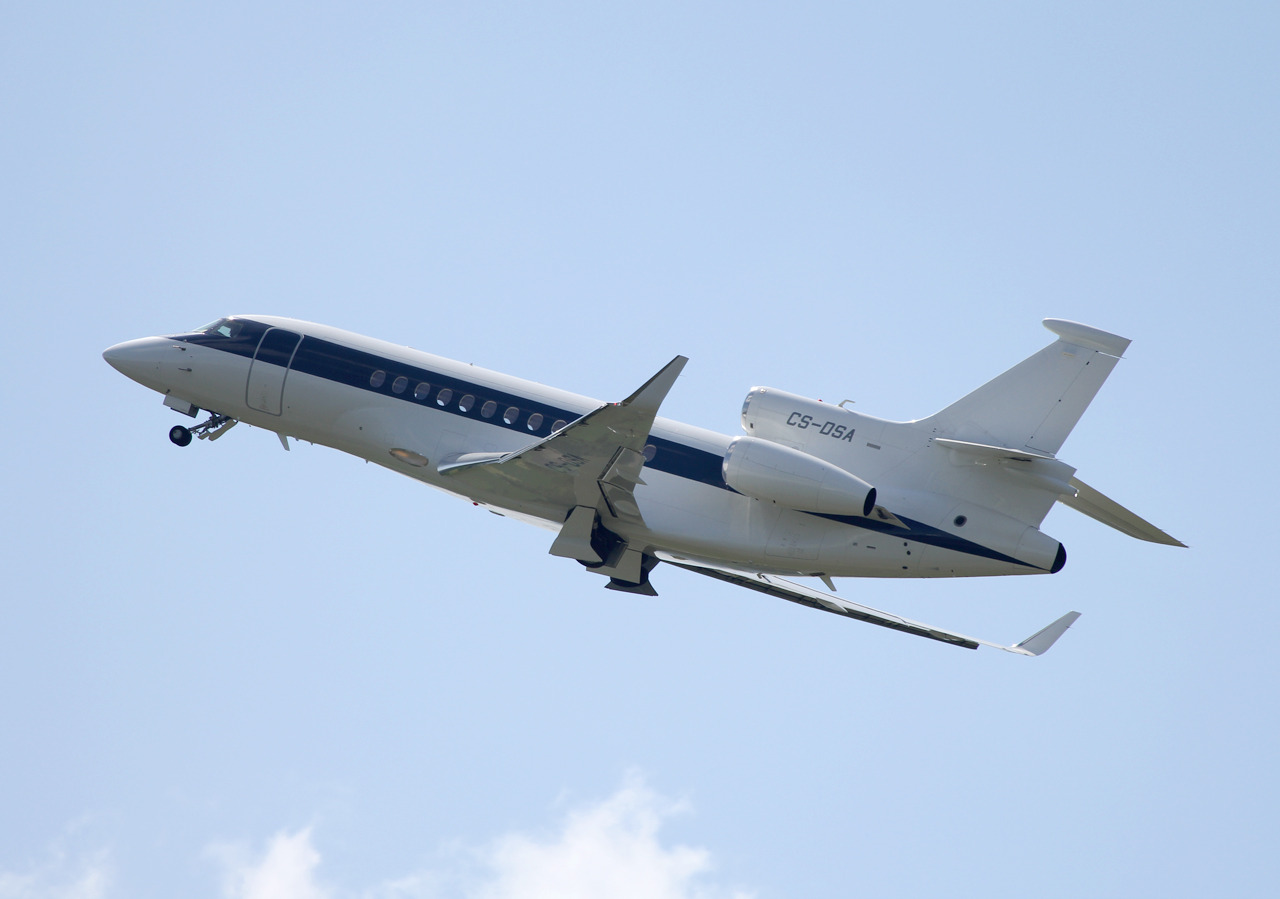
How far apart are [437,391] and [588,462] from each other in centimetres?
438

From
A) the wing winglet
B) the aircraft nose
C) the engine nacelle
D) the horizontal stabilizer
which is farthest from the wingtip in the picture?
the aircraft nose

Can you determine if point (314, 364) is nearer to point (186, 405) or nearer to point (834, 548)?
point (186, 405)

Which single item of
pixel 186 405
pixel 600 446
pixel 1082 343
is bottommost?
pixel 186 405

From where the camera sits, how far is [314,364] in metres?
25.2

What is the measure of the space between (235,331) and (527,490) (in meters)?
7.87

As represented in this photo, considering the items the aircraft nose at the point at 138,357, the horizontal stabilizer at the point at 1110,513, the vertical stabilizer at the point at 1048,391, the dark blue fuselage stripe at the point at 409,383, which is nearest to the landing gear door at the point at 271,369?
the dark blue fuselage stripe at the point at 409,383

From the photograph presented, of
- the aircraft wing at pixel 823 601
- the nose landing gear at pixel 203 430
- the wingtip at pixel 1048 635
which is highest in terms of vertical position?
the wingtip at pixel 1048 635

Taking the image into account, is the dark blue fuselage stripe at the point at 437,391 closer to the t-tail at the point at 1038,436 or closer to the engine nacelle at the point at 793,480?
the t-tail at the point at 1038,436

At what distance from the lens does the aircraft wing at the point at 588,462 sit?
64.7ft

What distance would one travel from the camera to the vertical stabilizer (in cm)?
2105

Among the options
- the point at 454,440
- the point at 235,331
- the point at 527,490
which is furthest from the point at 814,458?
the point at 235,331

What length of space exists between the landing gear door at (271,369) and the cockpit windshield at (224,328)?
0.86m

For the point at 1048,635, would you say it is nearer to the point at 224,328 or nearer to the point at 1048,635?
the point at 1048,635

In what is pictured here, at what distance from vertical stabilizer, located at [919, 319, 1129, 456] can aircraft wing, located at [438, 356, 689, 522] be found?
582 cm
